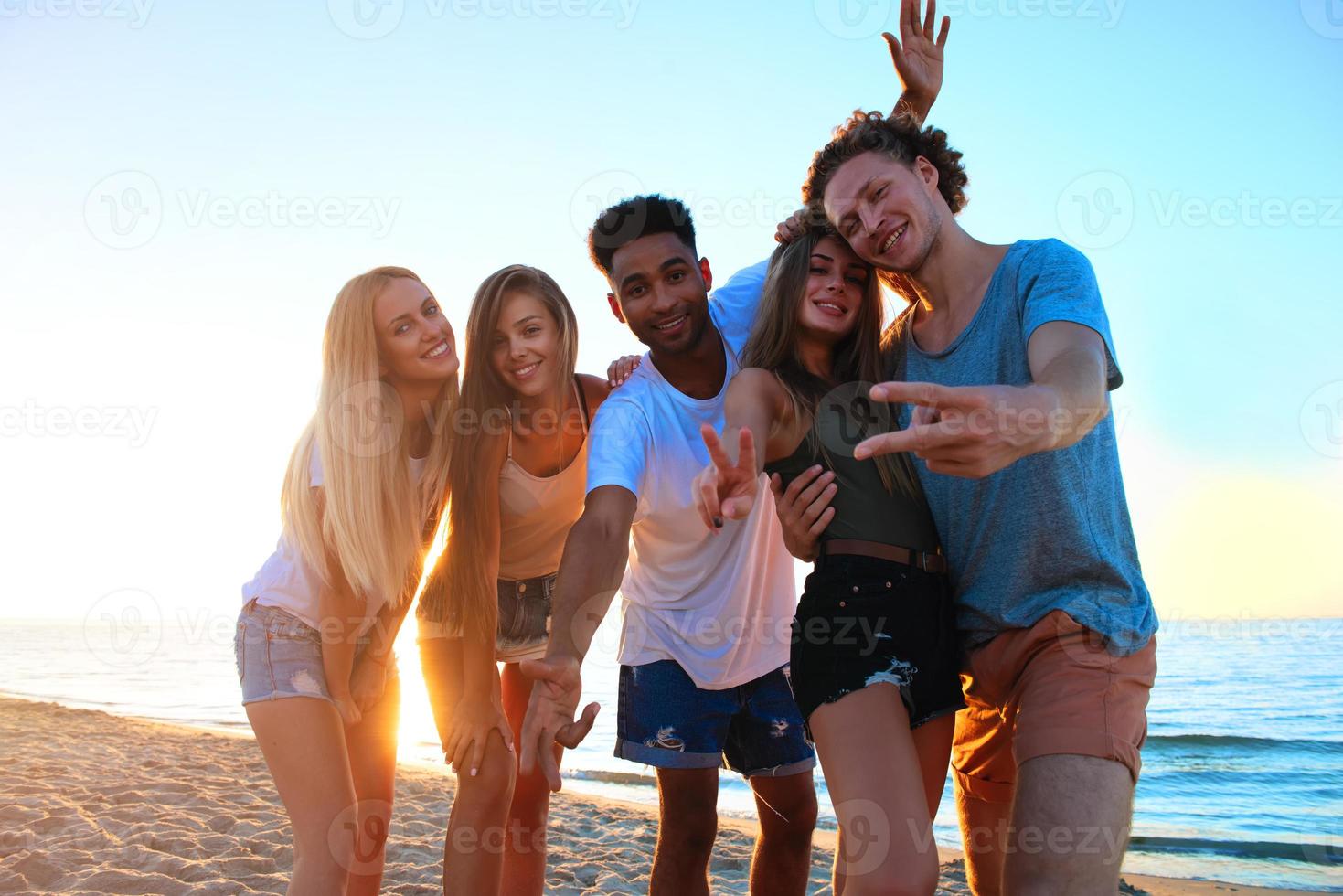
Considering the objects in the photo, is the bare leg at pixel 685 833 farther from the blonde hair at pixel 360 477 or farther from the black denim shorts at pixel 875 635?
the blonde hair at pixel 360 477

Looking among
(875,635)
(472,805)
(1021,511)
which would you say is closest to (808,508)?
(875,635)

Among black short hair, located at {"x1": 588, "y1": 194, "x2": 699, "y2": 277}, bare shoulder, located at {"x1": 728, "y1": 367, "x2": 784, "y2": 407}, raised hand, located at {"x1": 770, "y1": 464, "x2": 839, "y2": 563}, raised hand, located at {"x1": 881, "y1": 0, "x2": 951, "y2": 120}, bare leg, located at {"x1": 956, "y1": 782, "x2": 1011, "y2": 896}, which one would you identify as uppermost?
raised hand, located at {"x1": 881, "y1": 0, "x2": 951, "y2": 120}

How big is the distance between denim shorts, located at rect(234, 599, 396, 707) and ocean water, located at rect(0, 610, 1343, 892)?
61cm

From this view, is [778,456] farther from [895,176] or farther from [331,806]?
[331,806]

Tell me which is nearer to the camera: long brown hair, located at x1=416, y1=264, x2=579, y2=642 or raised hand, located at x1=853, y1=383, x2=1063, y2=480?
raised hand, located at x1=853, y1=383, x2=1063, y2=480

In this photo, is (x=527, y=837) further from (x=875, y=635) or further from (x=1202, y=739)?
(x=1202, y=739)

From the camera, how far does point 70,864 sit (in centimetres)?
531

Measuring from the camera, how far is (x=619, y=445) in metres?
3.28

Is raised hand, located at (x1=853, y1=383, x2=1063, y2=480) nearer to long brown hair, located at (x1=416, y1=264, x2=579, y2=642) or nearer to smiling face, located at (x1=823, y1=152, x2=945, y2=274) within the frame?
smiling face, located at (x1=823, y1=152, x2=945, y2=274)

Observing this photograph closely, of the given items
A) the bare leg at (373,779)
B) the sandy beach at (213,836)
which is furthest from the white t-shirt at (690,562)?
the sandy beach at (213,836)

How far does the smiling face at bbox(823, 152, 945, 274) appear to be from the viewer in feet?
9.45

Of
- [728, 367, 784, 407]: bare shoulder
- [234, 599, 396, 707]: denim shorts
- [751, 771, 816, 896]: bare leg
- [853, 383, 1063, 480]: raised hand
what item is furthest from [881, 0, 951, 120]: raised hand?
[234, 599, 396, 707]: denim shorts

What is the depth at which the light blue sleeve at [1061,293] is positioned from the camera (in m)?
2.45

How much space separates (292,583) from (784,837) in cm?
208
